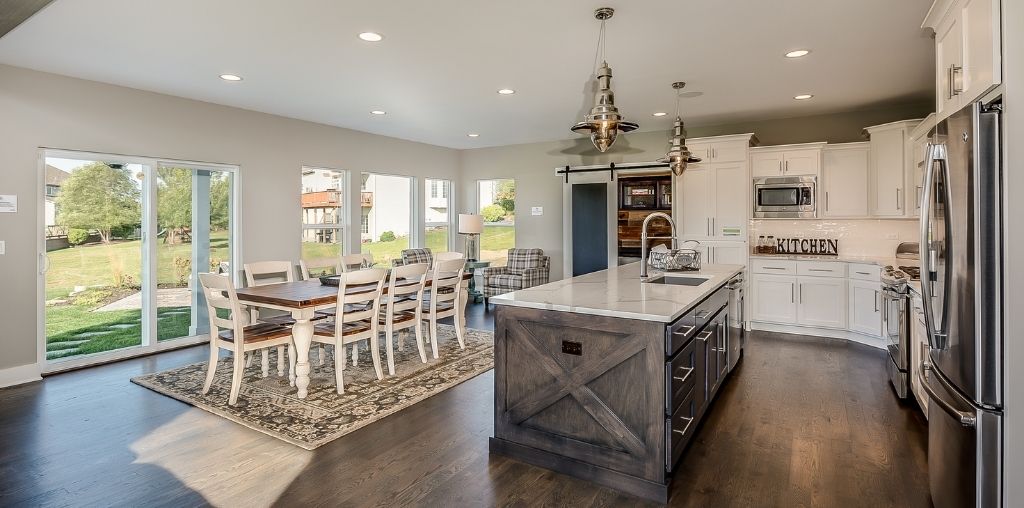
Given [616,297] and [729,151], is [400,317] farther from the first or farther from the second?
[729,151]

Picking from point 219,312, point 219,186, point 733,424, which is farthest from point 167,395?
point 733,424

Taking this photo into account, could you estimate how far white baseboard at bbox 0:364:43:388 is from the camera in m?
4.23

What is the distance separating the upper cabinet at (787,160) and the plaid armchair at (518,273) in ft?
10.2

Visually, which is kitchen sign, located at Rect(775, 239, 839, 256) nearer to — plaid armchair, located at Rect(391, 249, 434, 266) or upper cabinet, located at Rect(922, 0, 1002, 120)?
upper cabinet, located at Rect(922, 0, 1002, 120)

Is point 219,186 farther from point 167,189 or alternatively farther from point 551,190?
point 551,190

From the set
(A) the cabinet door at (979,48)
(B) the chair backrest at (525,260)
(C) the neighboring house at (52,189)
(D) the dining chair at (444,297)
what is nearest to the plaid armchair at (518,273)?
(B) the chair backrest at (525,260)

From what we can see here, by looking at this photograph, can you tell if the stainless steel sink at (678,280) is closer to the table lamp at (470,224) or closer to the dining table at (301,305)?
the dining table at (301,305)

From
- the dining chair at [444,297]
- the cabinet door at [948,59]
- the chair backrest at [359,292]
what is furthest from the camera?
the dining chair at [444,297]

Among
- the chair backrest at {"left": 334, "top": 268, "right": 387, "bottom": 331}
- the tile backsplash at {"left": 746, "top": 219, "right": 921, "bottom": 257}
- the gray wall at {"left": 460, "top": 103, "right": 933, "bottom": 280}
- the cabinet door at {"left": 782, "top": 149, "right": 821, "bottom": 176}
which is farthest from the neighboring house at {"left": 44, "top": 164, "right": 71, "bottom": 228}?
the cabinet door at {"left": 782, "top": 149, "right": 821, "bottom": 176}

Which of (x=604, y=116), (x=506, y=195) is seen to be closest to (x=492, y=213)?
(x=506, y=195)

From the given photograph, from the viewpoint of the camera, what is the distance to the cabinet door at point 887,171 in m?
5.46

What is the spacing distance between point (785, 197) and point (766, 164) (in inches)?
17.9

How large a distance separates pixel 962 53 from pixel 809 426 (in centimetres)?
219

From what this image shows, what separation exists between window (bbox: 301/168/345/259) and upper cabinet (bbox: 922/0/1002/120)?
6191 millimetres
